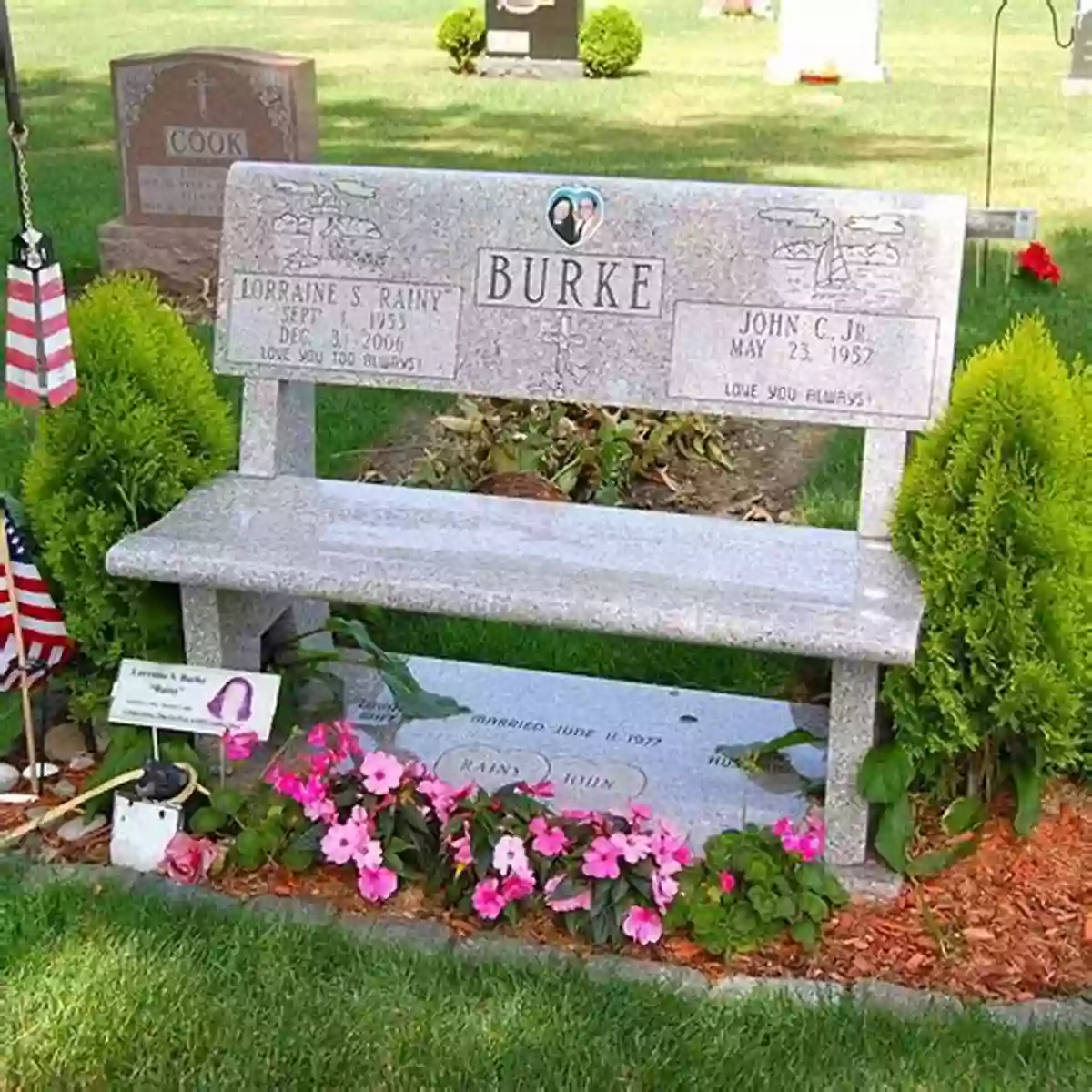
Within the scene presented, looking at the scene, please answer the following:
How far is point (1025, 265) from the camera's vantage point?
300 inches

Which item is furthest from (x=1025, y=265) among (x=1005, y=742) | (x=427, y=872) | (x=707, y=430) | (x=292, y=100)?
(x=427, y=872)

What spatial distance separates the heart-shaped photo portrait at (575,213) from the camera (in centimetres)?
353

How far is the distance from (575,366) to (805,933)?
1.26m

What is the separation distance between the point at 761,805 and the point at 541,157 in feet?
30.6

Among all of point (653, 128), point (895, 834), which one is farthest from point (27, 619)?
point (653, 128)

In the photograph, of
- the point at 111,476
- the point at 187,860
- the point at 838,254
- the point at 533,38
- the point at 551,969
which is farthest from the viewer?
the point at 533,38

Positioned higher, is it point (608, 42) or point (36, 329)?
point (36, 329)

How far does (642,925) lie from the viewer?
3.02 metres

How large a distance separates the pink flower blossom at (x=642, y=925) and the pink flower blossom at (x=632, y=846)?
9cm

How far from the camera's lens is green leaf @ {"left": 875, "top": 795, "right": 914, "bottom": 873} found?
3.20 metres

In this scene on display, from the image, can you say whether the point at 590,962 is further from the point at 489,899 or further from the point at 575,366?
the point at 575,366

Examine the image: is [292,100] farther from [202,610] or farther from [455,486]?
[202,610]

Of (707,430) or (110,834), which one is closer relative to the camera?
(110,834)

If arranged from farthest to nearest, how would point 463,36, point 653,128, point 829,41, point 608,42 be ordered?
point 463,36, point 608,42, point 829,41, point 653,128
